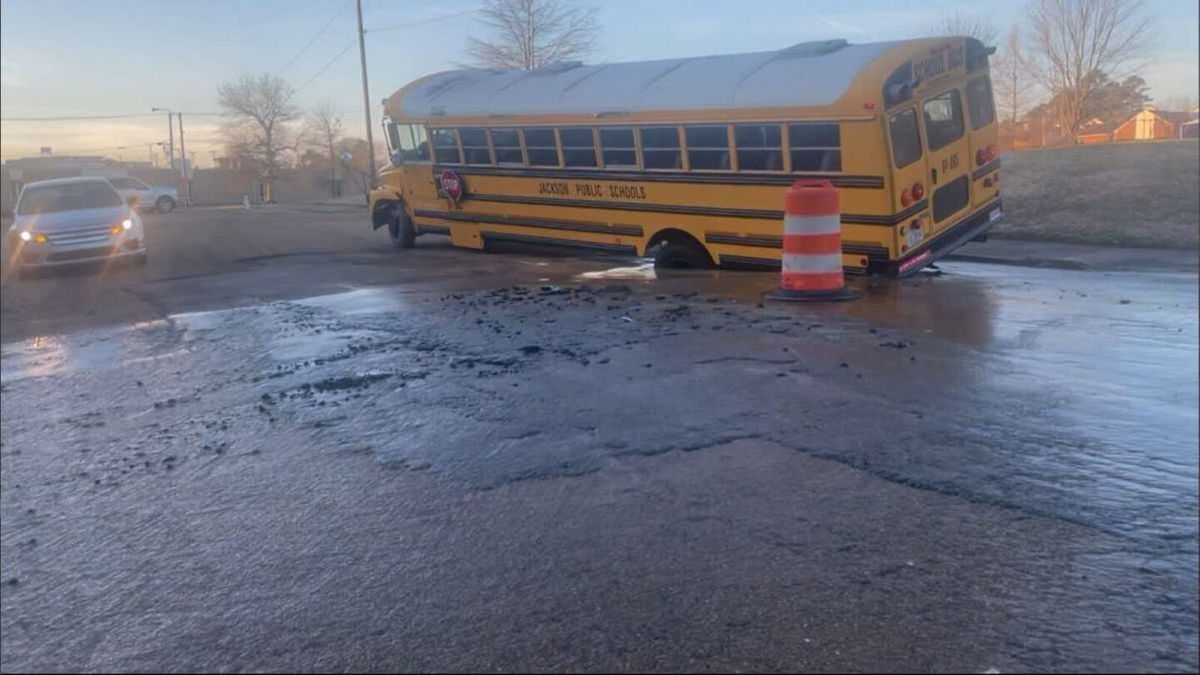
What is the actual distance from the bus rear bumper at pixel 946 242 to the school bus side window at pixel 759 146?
1.79 m

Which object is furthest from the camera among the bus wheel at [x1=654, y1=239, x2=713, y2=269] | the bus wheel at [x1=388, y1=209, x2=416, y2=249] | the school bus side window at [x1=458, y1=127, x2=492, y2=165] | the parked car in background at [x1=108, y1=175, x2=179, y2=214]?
the parked car in background at [x1=108, y1=175, x2=179, y2=214]

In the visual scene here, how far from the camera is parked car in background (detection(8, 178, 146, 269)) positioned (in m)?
17.5

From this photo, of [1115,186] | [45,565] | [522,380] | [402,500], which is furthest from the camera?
[1115,186]

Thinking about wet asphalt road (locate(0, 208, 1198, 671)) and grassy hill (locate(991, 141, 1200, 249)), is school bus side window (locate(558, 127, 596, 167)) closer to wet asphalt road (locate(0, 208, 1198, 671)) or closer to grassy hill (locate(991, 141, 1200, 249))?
wet asphalt road (locate(0, 208, 1198, 671))

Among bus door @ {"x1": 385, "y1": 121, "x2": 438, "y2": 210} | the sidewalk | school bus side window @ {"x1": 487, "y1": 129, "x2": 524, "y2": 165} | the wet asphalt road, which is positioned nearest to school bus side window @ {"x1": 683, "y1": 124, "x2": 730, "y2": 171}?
school bus side window @ {"x1": 487, "y1": 129, "x2": 524, "y2": 165}

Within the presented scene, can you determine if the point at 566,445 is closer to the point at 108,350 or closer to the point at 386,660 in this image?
the point at 386,660

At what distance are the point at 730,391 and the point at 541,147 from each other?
966cm

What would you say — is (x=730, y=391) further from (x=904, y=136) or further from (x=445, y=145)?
(x=445, y=145)

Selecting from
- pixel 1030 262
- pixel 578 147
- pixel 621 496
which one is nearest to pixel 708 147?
pixel 578 147

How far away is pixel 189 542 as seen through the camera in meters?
4.72

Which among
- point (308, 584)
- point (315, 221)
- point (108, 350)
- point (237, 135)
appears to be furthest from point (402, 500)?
point (237, 135)

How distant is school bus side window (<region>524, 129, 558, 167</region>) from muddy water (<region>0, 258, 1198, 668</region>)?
4855 millimetres

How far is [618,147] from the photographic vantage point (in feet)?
47.8

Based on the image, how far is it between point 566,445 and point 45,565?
2535 mm
